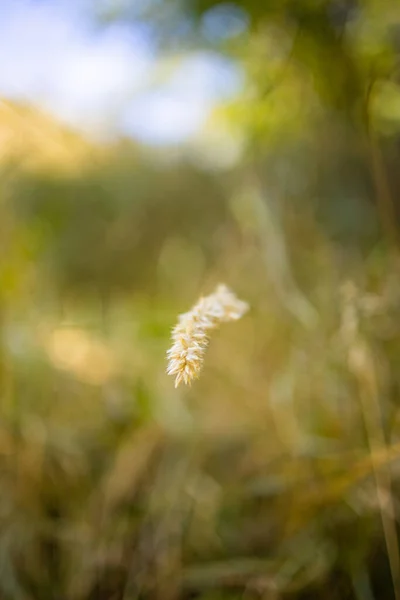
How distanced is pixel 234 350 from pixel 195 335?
0.35 meters

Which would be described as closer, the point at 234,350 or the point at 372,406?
the point at 372,406

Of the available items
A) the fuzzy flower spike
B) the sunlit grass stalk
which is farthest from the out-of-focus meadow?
the fuzzy flower spike

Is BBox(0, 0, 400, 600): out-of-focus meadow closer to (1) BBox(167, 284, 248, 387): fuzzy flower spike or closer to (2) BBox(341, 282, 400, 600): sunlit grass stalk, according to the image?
(2) BBox(341, 282, 400, 600): sunlit grass stalk

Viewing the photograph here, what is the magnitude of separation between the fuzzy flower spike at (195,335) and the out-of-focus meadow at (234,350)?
5.3 inches

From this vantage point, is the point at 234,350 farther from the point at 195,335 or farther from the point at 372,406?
the point at 195,335

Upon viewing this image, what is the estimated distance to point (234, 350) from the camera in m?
0.60

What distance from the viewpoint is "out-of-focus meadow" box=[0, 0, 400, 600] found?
1.50 feet

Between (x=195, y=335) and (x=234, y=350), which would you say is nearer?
(x=195, y=335)

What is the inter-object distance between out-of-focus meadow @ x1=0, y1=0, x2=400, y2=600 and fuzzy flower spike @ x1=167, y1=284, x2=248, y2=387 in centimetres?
13

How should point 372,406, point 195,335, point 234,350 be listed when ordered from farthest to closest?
1. point 234,350
2. point 372,406
3. point 195,335

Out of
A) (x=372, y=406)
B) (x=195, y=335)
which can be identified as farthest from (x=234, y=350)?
(x=195, y=335)

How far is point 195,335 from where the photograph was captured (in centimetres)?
25

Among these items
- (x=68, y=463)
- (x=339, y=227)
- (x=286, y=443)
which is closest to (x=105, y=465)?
(x=68, y=463)

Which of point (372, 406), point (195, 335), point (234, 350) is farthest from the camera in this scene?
point (234, 350)
